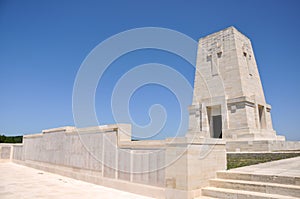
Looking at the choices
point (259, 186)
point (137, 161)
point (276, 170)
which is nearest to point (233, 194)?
point (259, 186)

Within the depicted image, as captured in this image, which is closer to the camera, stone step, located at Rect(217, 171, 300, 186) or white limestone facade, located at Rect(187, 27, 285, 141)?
stone step, located at Rect(217, 171, 300, 186)

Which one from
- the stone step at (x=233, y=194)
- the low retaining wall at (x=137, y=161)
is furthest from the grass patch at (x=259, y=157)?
the stone step at (x=233, y=194)

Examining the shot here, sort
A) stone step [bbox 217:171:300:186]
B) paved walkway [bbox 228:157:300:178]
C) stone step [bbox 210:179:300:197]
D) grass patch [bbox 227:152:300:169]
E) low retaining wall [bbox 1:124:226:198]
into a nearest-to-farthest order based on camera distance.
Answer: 1. stone step [bbox 210:179:300:197]
2. stone step [bbox 217:171:300:186]
3. paved walkway [bbox 228:157:300:178]
4. low retaining wall [bbox 1:124:226:198]
5. grass patch [bbox 227:152:300:169]

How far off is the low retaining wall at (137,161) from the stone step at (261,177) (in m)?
0.33

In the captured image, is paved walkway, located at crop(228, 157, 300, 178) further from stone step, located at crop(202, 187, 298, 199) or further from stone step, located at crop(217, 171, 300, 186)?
stone step, located at crop(202, 187, 298, 199)

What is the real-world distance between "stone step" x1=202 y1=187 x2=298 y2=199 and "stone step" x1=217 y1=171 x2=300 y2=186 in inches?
18.7

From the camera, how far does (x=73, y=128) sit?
10594mm

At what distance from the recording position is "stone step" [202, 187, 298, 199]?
4579mm

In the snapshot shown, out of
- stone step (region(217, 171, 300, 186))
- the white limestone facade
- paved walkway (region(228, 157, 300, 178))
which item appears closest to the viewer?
stone step (region(217, 171, 300, 186))

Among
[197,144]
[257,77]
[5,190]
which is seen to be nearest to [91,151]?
[5,190]

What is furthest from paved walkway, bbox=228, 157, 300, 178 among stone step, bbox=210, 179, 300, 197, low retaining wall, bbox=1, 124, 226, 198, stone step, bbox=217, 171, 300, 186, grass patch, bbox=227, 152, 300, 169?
grass patch, bbox=227, 152, 300, 169

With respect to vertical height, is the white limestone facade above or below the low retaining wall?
above

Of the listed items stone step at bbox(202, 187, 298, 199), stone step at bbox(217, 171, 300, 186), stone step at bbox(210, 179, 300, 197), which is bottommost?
stone step at bbox(202, 187, 298, 199)

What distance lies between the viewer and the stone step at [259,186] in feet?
14.9
